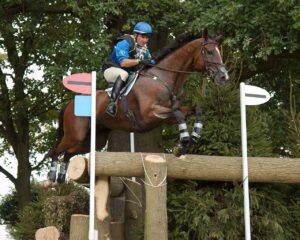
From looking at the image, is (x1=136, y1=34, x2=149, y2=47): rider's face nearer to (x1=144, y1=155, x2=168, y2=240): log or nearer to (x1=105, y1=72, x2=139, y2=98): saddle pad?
(x1=105, y1=72, x2=139, y2=98): saddle pad

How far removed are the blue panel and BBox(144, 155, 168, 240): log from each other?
832mm

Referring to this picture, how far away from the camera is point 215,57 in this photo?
6.27 metres

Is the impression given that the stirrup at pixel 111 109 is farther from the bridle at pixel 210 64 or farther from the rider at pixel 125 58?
the bridle at pixel 210 64

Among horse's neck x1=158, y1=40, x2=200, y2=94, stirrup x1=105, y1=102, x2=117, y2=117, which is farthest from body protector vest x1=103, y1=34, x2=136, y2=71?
stirrup x1=105, y1=102, x2=117, y2=117

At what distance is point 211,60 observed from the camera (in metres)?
6.27

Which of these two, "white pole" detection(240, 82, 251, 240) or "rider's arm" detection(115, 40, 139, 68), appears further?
"rider's arm" detection(115, 40, 139, 68)

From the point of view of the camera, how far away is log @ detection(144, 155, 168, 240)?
594 cm

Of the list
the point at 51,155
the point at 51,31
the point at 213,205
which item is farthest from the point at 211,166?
the point at 51,31

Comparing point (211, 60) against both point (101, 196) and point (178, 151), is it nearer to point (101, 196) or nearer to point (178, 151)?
point (178, 151)

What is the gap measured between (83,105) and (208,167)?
151 centimetres

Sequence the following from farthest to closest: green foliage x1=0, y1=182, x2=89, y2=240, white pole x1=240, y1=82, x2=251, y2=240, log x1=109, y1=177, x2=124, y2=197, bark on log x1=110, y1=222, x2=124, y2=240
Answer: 1. green foliage x1=0, y1=182, x2=89, y2=240
2. log x1=109, y1=177, x2=124, y2=197
3. bark on log x1=110, y1=222, x2=124, y2=240
4. white pole x1=240, y1=82, x2=251, y2=240

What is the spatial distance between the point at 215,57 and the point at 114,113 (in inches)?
52.7

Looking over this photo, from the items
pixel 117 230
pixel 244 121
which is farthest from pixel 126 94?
pixel 117 230

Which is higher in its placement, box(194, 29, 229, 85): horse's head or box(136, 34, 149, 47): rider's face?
box(136, 34, 149, 47): rider's face
